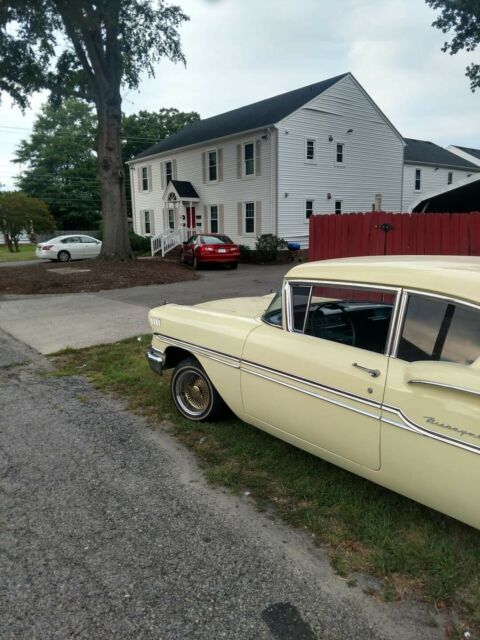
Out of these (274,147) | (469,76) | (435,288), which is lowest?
(435,288)

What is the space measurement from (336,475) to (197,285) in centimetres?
1115

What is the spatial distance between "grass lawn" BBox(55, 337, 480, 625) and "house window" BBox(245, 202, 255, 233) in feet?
68.0

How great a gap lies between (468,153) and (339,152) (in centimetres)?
1873

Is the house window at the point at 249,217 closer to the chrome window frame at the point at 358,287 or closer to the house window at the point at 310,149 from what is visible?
the house window at the point at 310,149

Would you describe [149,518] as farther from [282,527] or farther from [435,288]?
[435,288]

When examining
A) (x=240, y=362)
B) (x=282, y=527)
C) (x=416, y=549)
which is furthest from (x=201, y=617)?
(x=240, y=362)

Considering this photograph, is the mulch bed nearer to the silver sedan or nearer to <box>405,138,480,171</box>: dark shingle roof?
the silver sedan

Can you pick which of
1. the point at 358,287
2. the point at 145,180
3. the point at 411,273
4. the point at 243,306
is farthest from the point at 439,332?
the point at 145,180

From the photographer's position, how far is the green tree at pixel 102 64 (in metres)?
18.4

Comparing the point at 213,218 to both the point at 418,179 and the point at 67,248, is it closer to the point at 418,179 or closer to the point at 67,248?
the point at 67,248

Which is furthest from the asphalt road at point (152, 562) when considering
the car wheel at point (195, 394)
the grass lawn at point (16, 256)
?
the grass lawn at point (16, 256)

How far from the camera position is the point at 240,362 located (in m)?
3.41

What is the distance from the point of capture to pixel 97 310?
10.1 meters

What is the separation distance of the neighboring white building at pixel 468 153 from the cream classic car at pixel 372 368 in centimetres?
3994
